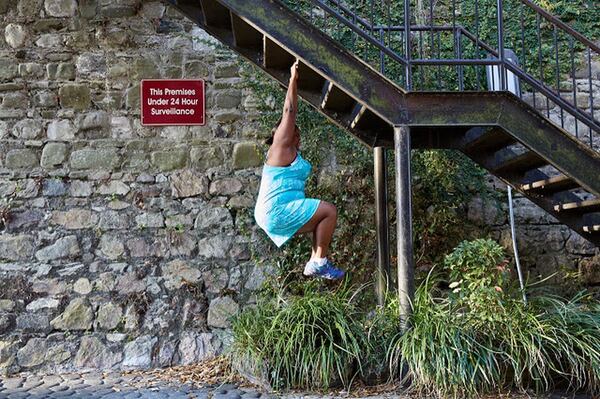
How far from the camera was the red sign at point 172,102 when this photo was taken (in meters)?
6.18

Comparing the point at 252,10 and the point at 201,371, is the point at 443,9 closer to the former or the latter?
the point at 252,10

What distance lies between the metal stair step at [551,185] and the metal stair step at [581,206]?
138 mm

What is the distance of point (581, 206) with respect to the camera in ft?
16.3

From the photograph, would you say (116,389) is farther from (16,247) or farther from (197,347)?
(16,247)

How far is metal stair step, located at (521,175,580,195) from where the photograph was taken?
4.77 meters

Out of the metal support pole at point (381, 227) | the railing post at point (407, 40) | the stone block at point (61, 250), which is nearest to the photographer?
the railing post at point (407, 40)

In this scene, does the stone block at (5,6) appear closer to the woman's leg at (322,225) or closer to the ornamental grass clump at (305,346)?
the woman's leg at (322,225)

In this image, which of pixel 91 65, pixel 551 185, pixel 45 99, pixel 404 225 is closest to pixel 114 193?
pixel 45 99

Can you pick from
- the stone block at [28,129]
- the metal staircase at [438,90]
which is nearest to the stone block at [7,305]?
the stone block at [28,129]

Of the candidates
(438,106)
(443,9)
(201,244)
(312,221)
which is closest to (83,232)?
(201,244)

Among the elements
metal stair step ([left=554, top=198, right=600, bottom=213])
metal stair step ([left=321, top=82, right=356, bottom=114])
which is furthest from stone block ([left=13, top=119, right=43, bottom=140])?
metal stair step ([left=554, top=198, right=600, bottom=213])

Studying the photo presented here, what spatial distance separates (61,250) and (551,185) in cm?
454

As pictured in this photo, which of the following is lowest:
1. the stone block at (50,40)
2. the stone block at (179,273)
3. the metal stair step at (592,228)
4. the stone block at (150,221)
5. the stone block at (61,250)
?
the stone block at (179,273)

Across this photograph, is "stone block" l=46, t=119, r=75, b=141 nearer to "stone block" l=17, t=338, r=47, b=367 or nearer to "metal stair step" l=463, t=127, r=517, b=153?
"stone block" l=17, t=338, r=47, b=367
